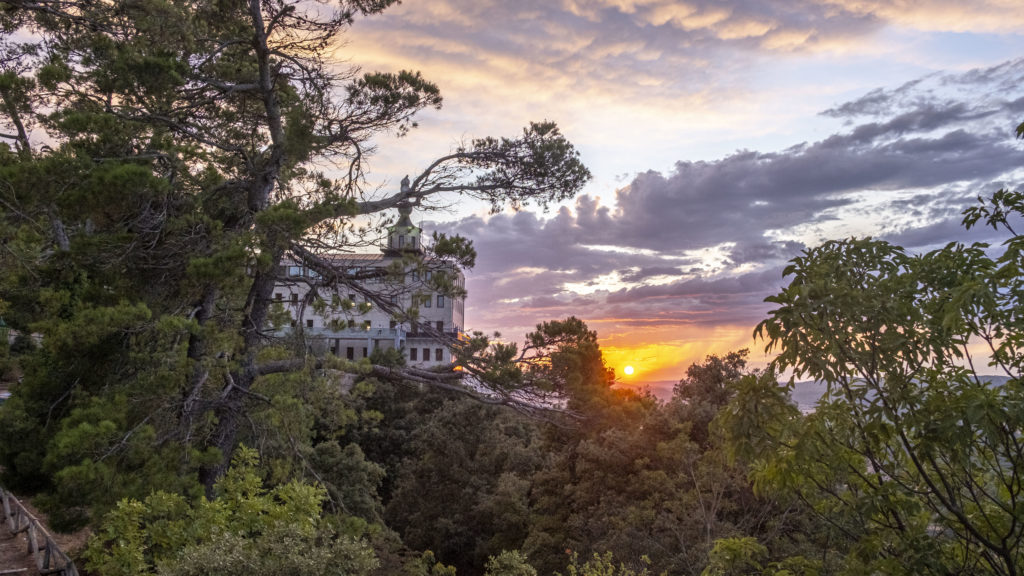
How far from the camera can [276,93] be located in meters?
12.5

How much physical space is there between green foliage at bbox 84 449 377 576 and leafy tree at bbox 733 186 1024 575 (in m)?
4.24

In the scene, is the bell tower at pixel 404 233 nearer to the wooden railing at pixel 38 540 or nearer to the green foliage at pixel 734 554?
the wooden railing at pixel 38 540

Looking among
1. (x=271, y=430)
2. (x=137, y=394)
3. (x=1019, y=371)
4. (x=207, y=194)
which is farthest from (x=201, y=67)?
(x=1019, y=371)

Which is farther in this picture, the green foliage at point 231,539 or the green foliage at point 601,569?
the green foliage at point 601,569

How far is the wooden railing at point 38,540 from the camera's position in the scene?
11.2m

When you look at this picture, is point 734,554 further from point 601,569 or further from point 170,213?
point 170,213

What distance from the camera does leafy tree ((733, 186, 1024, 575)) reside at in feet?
13.0

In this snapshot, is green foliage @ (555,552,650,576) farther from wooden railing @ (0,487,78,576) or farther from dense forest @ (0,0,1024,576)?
wooden railing @ (0,487,78,576)

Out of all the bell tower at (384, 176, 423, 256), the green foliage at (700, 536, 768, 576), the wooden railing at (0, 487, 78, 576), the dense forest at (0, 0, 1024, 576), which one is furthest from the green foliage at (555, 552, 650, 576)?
the wooden railing at (0, 487, 78, 576)

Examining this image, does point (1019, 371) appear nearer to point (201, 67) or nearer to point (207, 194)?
point (207, 194)

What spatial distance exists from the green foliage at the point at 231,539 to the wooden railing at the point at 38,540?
268 centimetres

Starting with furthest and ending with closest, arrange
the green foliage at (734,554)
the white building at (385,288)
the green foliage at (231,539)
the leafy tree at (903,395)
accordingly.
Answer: the white building at (385,288) → the green foliage at (231,539) → the green foliage at (734,554) → the leafy tree at (903,395)

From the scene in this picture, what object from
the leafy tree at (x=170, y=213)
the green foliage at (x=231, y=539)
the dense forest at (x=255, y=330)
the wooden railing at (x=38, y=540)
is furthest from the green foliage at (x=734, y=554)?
the wooden railing at (x=38, y=540)

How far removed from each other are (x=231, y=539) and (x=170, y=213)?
21.2ft
